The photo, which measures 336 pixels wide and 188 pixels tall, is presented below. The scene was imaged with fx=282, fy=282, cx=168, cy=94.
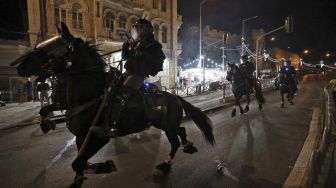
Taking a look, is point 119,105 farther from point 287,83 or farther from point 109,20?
point 109,20

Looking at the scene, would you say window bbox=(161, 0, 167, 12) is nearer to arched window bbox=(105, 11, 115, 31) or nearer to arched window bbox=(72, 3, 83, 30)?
arched window bbox=(105, 11, 115, 31)

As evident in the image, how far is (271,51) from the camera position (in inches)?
3282

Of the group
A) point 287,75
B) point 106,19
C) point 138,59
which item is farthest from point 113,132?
point 106,19

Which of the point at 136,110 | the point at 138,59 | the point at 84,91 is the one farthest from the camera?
the point at 136,110

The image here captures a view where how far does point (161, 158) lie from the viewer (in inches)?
256

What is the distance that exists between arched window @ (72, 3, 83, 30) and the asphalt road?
58.2 feet

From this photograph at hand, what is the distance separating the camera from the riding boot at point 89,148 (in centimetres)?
429

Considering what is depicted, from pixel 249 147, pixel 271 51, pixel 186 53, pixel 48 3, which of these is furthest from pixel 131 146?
pixel 271 51

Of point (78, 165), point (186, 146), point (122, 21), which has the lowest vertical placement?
point (186, 146)

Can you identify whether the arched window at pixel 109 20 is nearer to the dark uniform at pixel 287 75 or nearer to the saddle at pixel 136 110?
the dark uniform at pixel 287 75

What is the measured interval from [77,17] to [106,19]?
325cm

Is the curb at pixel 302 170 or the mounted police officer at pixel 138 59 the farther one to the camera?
the mounted police officer at pixel 138 59

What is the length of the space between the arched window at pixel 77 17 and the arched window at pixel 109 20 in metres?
2.81

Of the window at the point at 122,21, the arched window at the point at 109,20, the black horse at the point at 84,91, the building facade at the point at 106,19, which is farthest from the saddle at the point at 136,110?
the window at the point at 122,21
